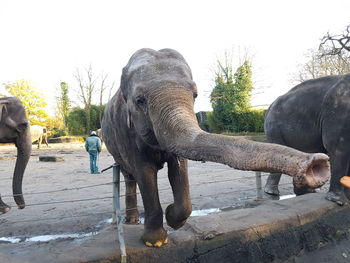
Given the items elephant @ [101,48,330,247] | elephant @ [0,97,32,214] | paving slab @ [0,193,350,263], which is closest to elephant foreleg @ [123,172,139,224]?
elephant @ [101,48,330,247]

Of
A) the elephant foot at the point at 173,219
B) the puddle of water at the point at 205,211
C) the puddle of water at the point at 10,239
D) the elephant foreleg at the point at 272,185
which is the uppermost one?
the elephant foot at the point at 173,219

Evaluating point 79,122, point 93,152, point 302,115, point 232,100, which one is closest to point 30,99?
point 79,122

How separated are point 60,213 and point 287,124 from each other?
4349 millimetres

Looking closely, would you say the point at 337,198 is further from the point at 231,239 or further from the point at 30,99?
the point at 30,99

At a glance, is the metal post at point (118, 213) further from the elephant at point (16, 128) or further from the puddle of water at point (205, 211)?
the puddle of water at point (205, 211)

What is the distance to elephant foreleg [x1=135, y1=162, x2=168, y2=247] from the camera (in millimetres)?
3547

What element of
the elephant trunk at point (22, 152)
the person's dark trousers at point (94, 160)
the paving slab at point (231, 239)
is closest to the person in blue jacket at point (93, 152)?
the person's dark trousers at point (94, 160)

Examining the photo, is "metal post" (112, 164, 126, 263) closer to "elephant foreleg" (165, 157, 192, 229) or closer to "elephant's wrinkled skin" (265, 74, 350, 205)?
"elephant foreleg" (165, 157, 192, 229)

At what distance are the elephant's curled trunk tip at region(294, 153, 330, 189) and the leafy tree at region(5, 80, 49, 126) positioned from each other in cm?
5509

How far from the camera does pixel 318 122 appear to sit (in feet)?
18.8

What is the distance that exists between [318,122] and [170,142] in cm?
405

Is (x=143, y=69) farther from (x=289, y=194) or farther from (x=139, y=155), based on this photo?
(x=289, y=194)

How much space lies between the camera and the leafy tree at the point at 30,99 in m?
52.2

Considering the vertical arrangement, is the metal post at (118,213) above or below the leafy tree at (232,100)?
below
